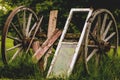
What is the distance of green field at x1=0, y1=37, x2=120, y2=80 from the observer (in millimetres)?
7363

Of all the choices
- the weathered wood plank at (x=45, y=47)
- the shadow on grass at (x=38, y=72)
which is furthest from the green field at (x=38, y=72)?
the weathered wood plank at (x=45, y=47)

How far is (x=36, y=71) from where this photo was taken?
25.7 feet

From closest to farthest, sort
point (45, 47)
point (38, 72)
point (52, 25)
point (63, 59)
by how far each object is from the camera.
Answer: point (38, 72)
point (63, 59)
point (45, 47)
point (52, 25)

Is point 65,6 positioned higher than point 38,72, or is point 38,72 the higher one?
point 65,6

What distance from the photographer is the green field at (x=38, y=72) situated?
7.36 metres

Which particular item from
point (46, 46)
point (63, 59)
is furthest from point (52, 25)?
point (63, 59)

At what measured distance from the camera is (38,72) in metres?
7.80

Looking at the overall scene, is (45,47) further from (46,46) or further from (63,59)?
(63,59)

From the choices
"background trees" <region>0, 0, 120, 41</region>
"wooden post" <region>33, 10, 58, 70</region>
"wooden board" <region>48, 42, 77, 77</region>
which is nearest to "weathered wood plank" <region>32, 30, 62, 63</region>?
"wooden post" <region>33, 10, 58, 70</region>

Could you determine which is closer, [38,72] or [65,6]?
[38,72]

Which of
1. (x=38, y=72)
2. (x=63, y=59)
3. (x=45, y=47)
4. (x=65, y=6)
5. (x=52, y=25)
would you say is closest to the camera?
(x=38, y=72)

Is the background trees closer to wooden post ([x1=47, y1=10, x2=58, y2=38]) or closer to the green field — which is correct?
wooden post ([x1=47, y1=10, x2=58, y2=38])

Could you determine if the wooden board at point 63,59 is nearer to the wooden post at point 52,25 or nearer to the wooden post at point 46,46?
the wooden post at point 46,46

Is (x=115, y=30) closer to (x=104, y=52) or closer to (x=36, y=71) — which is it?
(x=104, y=52)
